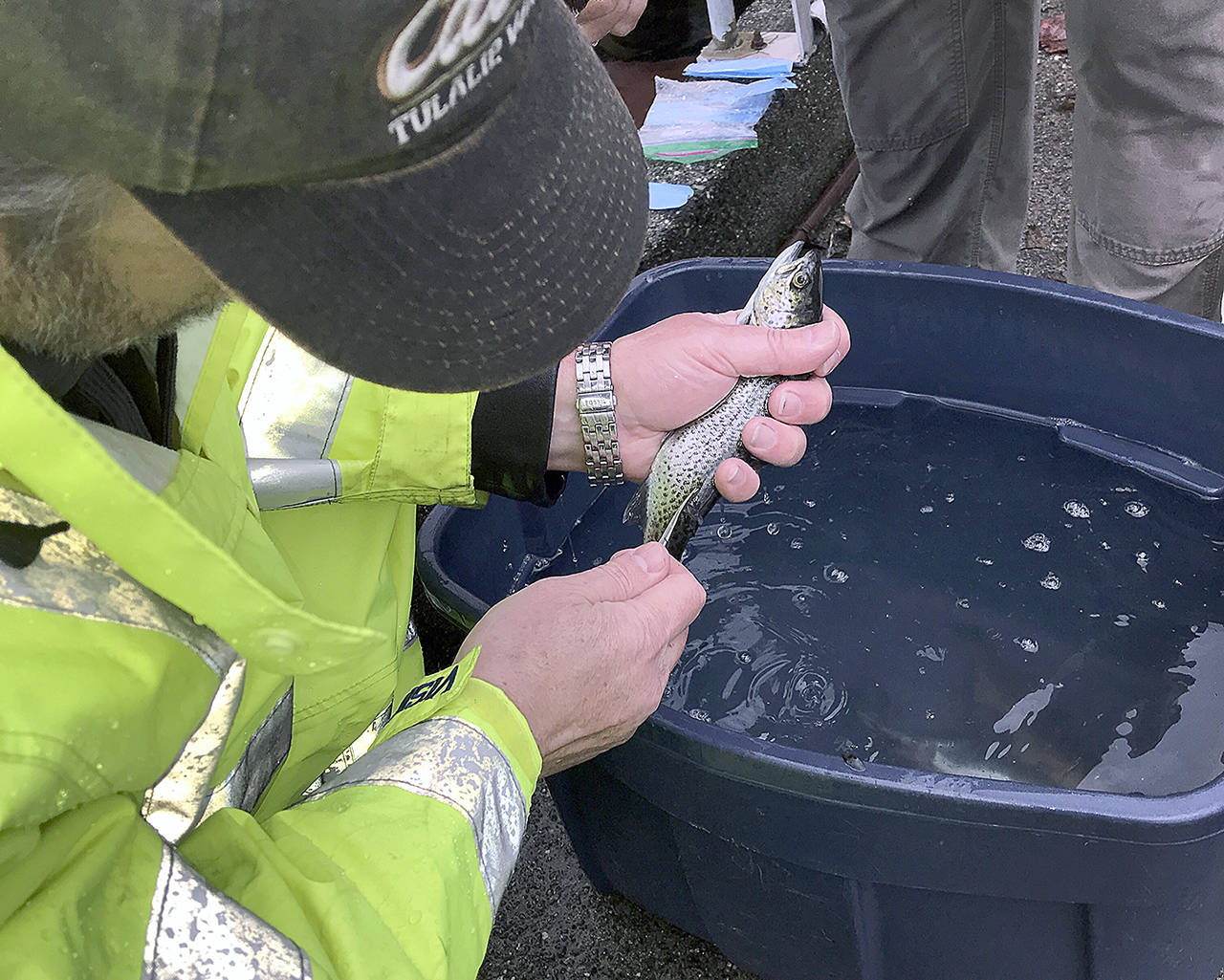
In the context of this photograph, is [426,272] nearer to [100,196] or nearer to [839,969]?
[100,196]

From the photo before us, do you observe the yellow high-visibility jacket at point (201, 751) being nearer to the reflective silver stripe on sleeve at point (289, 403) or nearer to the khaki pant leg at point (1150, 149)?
the reflective silver stripe on sleeve at point (289, 403)

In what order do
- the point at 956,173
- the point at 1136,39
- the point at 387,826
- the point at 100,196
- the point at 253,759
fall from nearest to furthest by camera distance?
the point at 100,196 → the point at 387,826 → the point at 253,759 → the point at 1136,39 → the point at 956,173

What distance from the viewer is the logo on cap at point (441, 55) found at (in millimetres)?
753

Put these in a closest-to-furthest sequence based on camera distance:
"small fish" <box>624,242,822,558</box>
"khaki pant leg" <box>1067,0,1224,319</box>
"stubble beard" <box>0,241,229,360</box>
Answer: "stubble beard" <box>0,241,229,360</box>, "small fish" <box>624,242,822,558</box>, "khaki pant leg" <box>1067,0,1224,319</box>

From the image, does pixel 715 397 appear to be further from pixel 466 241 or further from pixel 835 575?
pixel 466 241

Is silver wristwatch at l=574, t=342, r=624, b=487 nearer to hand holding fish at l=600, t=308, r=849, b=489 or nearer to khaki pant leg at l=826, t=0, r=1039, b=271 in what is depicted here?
hand holding fish at l=600, t=308, r=849, b=489

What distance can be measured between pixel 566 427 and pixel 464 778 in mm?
845

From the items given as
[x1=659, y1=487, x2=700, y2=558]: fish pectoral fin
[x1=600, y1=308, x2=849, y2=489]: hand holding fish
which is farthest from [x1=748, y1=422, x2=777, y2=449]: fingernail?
[x1=659, y1=487, x2=700, y2=558]: fish pectoral fin

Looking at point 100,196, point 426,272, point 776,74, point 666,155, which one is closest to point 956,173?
point 666,155

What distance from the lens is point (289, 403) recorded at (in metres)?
1.54

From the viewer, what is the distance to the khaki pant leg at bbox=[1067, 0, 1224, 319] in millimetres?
2086

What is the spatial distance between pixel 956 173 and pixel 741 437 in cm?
123

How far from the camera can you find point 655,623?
150 centimetres

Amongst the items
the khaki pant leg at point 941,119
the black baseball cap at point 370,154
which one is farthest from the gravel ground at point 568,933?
the khaki pant leg at point 941,119
